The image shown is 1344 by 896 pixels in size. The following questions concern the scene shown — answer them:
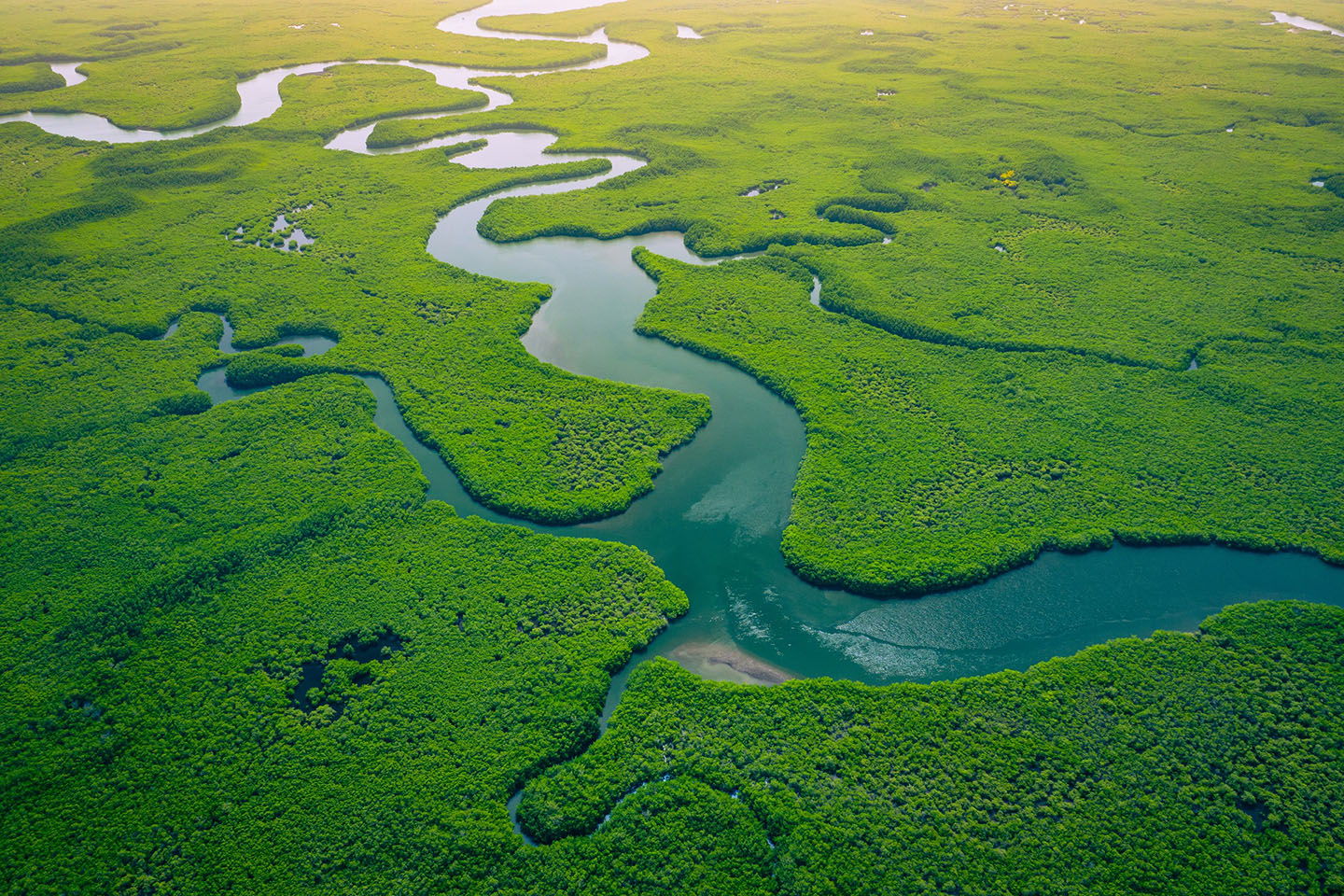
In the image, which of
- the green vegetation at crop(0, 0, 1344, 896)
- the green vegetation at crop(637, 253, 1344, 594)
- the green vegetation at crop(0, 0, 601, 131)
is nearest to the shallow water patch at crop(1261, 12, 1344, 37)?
the green vegetation at crop(0, 0, 1344, 896)

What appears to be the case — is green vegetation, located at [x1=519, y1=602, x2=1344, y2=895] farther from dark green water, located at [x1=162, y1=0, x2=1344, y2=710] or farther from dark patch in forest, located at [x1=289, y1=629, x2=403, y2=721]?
dark patch in forest, located at [x1=289, y1=629, x2=403, y2=721]

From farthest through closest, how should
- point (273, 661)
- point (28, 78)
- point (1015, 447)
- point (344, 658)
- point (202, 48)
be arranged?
1. point (202, 48)
2. point (28, 78)
3. point (1015, 447)
4. point (344, 658)
5. point (273, 661)

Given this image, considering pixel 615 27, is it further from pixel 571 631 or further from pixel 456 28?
pixel 571 631

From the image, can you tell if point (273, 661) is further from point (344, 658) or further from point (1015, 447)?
point (1015, 447)

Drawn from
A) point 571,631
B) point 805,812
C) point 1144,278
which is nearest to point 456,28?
point 1144,278

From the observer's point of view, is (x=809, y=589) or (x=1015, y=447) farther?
(x=1015, y=447)

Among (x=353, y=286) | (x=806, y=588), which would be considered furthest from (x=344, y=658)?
(x=353, y=286)

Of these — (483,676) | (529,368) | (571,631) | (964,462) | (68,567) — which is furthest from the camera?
(529,368)

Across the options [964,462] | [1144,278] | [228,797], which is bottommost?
[228,797]
